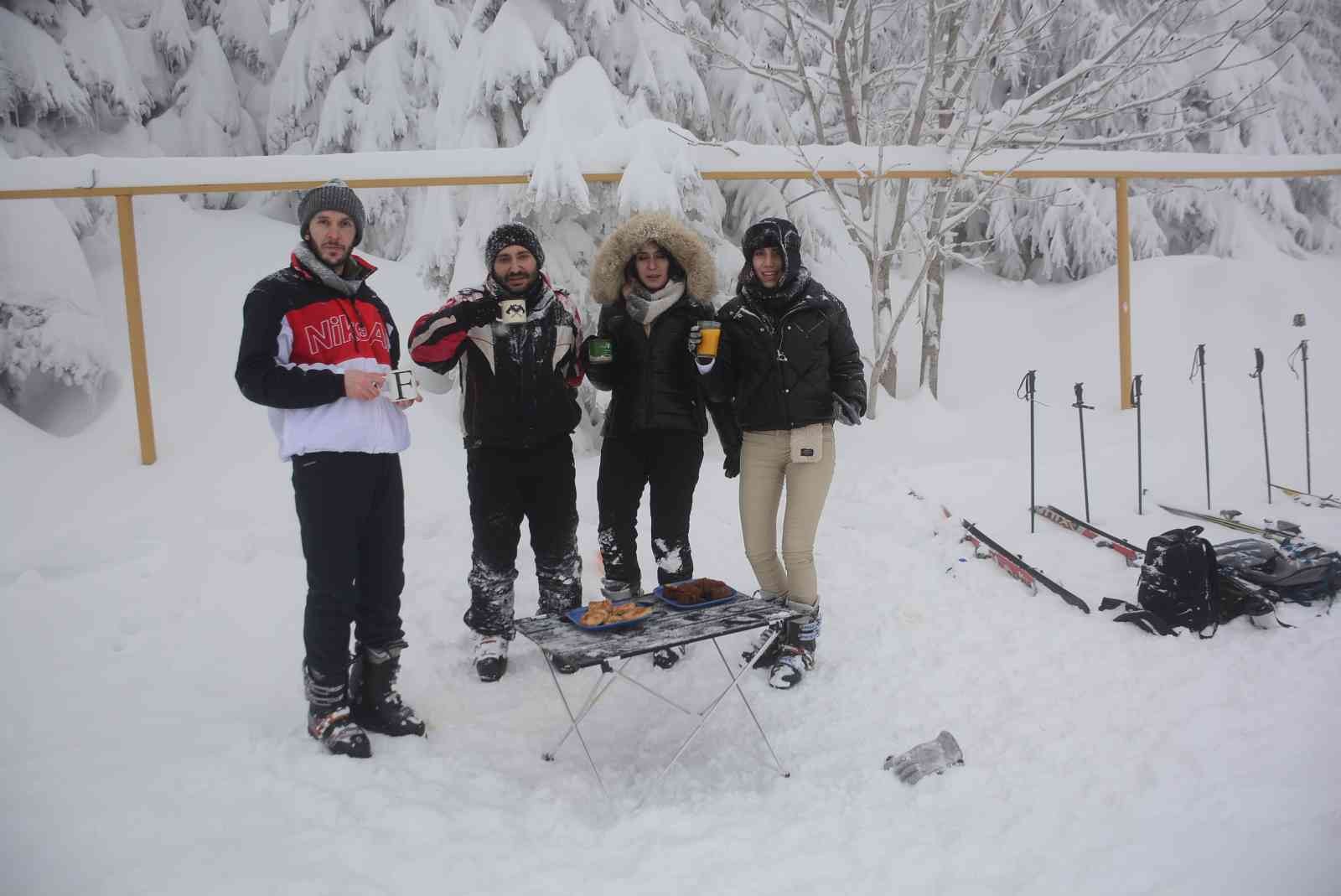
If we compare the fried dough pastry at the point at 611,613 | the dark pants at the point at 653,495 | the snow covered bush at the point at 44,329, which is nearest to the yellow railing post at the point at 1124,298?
the dark pants at the point at 653,495

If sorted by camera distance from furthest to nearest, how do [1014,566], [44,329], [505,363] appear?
[44,329], [1014,566], [505,363]

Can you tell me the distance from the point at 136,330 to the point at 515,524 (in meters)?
3.73

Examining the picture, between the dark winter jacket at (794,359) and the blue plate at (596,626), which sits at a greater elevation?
the dark winter jacket at (794,359)

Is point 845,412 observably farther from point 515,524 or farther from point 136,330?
point 136,330

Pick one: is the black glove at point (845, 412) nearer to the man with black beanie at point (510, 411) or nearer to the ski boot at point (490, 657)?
the man with black beanie at point (510, 411)

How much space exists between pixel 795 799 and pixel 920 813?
1.36 ft

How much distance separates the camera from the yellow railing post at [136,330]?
6.00m

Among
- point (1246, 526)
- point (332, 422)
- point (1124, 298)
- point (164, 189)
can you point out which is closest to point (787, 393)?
point (332, 422)

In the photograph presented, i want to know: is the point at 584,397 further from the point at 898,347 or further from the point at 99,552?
the point at 898,347

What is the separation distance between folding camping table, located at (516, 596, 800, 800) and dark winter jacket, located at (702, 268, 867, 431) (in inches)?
35.0

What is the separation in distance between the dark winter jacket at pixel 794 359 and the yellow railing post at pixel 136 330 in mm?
4242

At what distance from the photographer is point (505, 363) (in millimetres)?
3762

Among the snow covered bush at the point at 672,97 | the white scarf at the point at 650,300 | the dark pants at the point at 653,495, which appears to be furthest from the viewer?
the snow covered bush at the point at 672,97

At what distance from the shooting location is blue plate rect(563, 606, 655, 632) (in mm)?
3178
